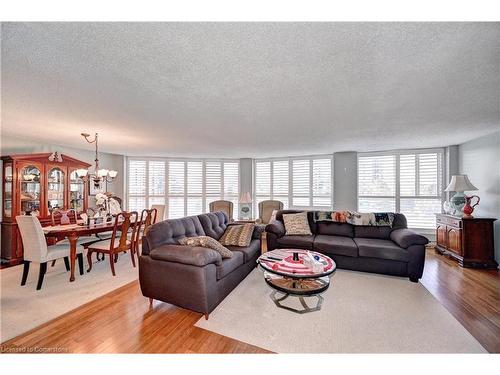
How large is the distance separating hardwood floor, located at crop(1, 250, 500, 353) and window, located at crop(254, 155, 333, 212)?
11.3 ft

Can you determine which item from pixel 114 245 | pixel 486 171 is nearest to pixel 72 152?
pixel 114 245

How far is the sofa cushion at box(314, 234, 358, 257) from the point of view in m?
3.20

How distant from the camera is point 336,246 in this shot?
3291 mm

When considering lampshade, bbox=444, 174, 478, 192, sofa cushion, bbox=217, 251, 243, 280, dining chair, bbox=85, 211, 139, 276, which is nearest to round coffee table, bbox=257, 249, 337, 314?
sofa cushion, bbox=217, 251, 243, 280

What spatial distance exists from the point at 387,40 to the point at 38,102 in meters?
3.31

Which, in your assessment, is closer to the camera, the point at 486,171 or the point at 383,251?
the point at 383,251

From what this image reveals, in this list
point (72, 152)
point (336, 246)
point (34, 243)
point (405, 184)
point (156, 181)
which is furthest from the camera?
point (156, 181)

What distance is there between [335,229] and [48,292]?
15.0 feet

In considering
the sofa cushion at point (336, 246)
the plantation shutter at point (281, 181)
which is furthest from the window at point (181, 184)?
the sofa cushion at point (336, 246)

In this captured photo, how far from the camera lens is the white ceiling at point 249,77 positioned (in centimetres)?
122

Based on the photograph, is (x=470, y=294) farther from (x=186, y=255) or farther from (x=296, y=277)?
(x=186, y=255)

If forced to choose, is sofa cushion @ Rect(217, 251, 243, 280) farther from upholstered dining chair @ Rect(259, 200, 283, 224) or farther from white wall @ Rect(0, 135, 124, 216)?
white wall @ Rect(0, 135, 124, 216)

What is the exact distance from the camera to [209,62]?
1.51m
